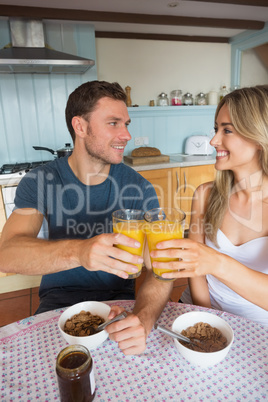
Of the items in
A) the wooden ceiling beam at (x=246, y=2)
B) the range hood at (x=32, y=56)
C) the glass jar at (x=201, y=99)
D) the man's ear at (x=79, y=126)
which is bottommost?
the man's ear at (x=79, y=126)

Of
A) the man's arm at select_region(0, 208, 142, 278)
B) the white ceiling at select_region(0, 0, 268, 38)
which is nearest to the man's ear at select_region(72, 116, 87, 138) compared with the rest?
the man's arm at select_region(0, 208, 142, 278)

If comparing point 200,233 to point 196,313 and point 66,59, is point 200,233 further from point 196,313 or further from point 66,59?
point 66,59

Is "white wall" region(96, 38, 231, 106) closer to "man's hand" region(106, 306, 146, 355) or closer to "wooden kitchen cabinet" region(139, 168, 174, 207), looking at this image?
"wooden kitchen cabinet" region(139, 168, 174, 207)

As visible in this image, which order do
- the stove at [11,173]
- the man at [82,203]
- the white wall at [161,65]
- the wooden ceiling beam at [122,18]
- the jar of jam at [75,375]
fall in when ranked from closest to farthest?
the jar of jam at [75,375]
the man at [82,203]
the stove at [11,173]
the wooden ceiling beam at [122,18]
the white wall at [161,65]

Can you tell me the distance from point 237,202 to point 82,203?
0.73m

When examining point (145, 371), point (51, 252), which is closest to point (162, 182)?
point (51, 252)

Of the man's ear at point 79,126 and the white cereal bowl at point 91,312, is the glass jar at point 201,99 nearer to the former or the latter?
the man's ear at point 79,126

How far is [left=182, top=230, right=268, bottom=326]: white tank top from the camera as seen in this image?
1.19 meters

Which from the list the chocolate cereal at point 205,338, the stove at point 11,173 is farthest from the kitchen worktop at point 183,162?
the chocolate cereal at point 205,338

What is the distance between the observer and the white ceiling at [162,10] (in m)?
2.62

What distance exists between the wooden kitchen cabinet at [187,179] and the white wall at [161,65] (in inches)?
41.3

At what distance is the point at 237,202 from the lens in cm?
139

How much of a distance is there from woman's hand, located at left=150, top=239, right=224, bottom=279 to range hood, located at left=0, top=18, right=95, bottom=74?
7.87 ft

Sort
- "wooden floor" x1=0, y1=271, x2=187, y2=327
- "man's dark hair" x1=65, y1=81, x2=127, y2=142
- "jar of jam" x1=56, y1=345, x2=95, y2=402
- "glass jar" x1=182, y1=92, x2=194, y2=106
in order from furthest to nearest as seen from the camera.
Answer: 1. "glass jar" x1=182, y1=92, x2=194, y2=106
2. "wooden floor" x1=0, y1=271, x2=187, y2=327
3. "man's dark hair" x1=65, y1=81, x2=127, y2=142
4. "jar of jam" x1=56, y1=345, x2=95, y2=402
